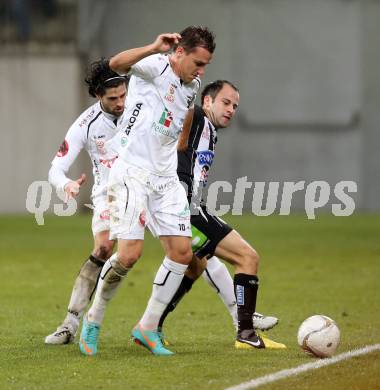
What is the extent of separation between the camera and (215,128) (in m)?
9.28

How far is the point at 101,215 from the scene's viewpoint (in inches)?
363

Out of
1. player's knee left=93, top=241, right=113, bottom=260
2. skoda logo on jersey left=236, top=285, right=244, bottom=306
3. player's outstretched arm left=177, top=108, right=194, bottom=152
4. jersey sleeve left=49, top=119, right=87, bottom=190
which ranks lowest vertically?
skoda logo on jersey left=236, top=285, right=244, bottom=306

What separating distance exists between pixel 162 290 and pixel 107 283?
401 mm

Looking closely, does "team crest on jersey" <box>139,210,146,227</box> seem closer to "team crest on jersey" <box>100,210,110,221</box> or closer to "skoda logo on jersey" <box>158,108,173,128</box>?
"skoda logo on jersey" <box>158,108,173,128</box>

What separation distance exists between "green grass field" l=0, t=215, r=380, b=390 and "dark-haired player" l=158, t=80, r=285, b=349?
251 millimetres

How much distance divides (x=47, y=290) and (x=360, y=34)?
18.3m

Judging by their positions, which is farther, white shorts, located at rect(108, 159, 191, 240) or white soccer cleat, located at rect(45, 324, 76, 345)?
white soccer cleat, located at rect(45, 324, 76, 345)

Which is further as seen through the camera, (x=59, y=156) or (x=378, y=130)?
(x=378, y=130)

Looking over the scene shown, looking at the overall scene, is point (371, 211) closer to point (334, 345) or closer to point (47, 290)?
point (47, 290)

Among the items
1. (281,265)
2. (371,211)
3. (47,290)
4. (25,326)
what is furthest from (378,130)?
(25,326)

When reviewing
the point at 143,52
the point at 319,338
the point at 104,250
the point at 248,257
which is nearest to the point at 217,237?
the point at 248,257

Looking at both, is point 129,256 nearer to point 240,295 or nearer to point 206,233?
point 206,233

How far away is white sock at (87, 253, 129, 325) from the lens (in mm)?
8336

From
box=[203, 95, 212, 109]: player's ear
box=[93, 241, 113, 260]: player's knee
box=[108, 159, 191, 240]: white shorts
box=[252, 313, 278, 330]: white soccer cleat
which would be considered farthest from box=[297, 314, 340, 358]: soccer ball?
box=[203, 95, 212, 109]: player's ear
